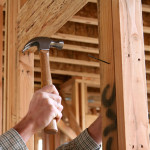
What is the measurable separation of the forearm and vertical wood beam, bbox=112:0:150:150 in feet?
1.25

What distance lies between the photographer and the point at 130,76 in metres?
1.65

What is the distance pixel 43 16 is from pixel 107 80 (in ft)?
3.76

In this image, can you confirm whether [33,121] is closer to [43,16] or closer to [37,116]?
[37,116]

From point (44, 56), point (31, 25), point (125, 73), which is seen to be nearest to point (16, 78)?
point (31, 25)

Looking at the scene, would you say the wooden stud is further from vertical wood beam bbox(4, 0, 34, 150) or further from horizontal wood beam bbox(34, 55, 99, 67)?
vertical wood beam bbox(4, 0, 34, 150)

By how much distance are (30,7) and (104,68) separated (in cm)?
135

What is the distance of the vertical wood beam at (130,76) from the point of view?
1584 millimetres

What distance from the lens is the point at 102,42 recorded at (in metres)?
1.83

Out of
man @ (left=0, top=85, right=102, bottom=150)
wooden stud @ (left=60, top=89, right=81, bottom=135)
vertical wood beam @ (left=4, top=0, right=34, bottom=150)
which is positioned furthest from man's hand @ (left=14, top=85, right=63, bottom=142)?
wooden stud @ (left=60, top=89, right=81, bottom=135)

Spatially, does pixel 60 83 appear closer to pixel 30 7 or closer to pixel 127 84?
pixel 30 7

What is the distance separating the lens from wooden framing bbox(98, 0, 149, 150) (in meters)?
1.59

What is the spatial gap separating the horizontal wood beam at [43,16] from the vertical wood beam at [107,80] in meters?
0.47

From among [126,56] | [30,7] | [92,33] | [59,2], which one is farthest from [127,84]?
[92,33]

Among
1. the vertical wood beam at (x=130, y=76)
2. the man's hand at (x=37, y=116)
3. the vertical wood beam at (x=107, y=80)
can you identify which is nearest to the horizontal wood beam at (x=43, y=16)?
the vertical wood beam at (x=107, y=80)
